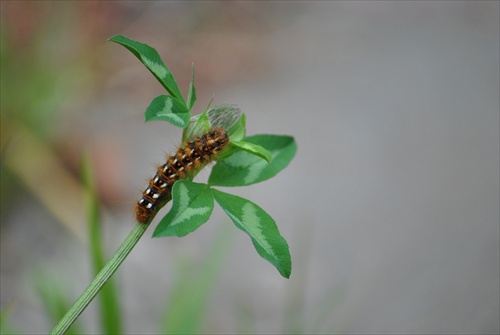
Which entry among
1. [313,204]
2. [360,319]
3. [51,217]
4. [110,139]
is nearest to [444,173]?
[313,204]

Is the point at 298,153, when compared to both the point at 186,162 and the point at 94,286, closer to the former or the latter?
the point at 186,162

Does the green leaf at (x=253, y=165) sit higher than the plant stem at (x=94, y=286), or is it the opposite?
the green leaf at (x=253, y=165)

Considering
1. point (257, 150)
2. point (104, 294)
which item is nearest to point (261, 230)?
point (257, 150)

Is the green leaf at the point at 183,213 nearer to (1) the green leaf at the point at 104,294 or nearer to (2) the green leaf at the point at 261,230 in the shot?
(2) the green leaf at the point at 261,230

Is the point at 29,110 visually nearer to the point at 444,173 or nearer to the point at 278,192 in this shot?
the point at 278,192

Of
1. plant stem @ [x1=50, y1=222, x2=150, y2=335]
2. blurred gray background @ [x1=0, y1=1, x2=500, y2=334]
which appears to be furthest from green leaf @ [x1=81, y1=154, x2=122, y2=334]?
blurred gray background @ [x1=0, y1=1, x2=500, y2=334]

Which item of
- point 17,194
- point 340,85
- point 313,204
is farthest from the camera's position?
point 340,85

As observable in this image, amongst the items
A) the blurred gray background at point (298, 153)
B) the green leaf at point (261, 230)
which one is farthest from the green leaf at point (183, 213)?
the blurred gray background at point (298, 153)
